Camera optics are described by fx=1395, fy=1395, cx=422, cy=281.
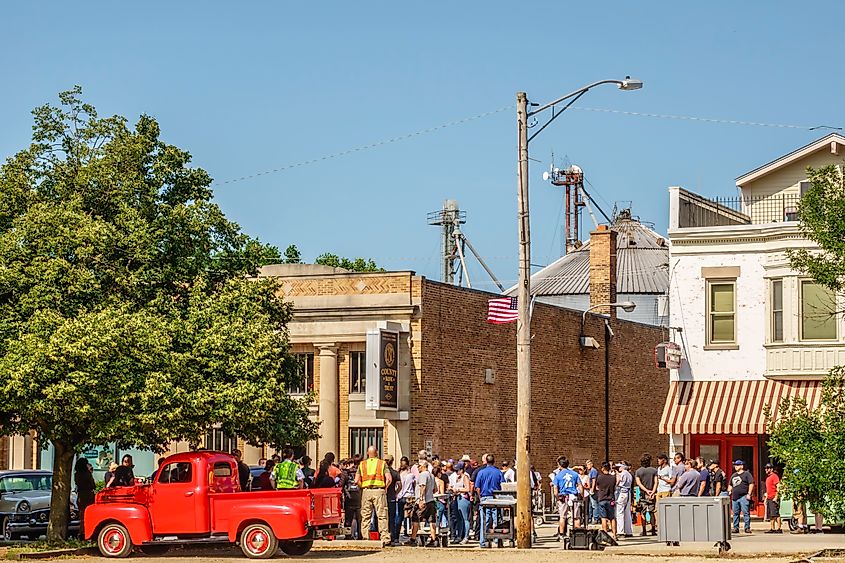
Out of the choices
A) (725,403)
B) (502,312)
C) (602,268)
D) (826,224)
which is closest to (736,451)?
(725,403)

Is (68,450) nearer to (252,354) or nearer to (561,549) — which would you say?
(252,354)

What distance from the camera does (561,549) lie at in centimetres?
2733

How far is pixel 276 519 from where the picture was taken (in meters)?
24.7

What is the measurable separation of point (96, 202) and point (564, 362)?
2158cm

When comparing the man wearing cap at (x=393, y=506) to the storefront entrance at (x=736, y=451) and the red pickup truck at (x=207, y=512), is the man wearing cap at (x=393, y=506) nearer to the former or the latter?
the red pickup truck at (x=207, y=512)

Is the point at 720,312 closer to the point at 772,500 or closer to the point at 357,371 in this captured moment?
the point at 772,500

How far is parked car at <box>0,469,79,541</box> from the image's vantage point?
101 ft

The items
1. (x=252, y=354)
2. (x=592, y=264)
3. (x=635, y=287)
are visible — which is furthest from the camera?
(x=635, y=287)

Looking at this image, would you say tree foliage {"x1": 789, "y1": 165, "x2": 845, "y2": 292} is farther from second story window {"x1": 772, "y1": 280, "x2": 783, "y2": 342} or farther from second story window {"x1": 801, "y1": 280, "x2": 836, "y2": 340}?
second story window {"x1": 772, "y1": 280, "x2": 783, "y2": 342}

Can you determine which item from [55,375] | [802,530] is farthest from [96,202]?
[802,530]

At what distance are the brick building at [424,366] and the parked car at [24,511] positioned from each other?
9443 millimetres

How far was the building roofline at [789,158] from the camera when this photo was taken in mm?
36750

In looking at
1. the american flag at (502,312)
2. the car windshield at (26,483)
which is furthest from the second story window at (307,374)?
the car windshield at (26,483)

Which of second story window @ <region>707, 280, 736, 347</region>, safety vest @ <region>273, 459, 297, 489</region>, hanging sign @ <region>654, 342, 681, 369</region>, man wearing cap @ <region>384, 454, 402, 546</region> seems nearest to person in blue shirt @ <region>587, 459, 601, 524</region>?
man wearing cap @ <region>384, 454, 402, 546</region>
